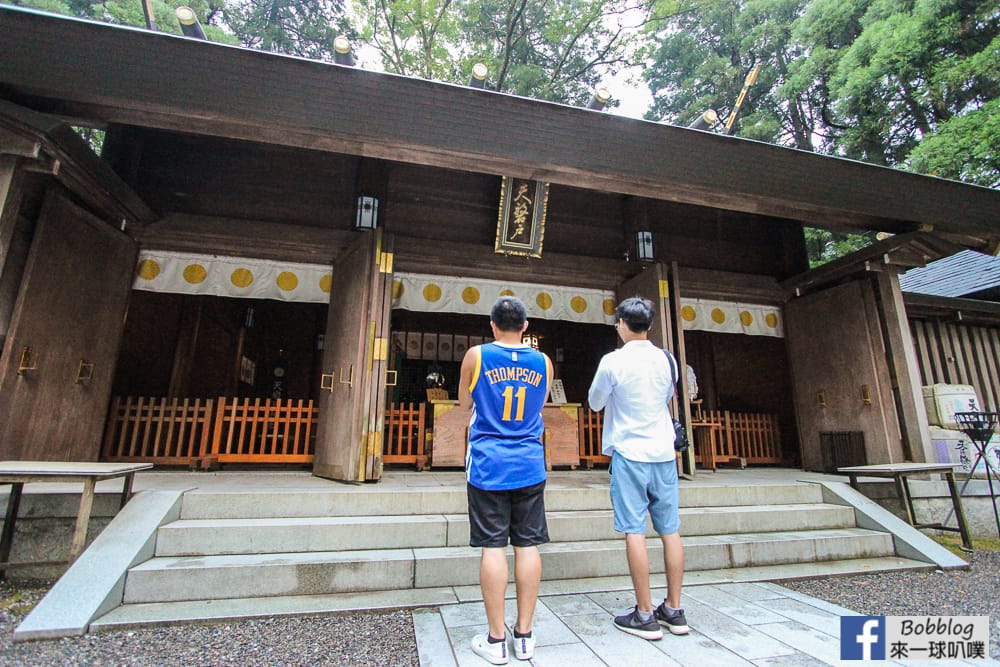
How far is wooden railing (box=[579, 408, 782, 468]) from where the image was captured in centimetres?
713

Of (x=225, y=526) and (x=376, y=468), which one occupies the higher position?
(x=376, y=468)

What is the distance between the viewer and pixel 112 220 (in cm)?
483

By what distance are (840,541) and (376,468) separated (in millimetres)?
4221

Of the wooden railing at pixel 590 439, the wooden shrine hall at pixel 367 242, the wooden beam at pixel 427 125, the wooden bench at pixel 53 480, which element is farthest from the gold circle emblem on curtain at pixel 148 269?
the wooden railing at pixel 590 439

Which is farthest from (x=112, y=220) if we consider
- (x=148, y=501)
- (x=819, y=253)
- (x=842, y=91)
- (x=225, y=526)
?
(x=819, y=253)

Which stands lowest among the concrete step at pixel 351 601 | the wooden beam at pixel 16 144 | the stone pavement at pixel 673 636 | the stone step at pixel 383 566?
the stone pavement at pixel 673 636

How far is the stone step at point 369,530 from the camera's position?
10.3 ft

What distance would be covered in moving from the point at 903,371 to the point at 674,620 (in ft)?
17.6

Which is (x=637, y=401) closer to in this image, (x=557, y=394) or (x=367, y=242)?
(x=367, y=242)

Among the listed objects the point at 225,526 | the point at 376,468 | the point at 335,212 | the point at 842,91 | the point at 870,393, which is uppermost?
the point at 842,91

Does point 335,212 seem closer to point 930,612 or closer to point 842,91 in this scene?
point 930,612

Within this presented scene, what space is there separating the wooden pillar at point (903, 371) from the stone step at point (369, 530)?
278 cm

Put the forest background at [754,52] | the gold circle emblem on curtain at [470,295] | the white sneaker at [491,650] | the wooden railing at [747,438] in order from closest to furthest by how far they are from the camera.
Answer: the white sneaker at [491,650], the gold circle emblem on curtain at [470,295], the wooden railing at [747,438], the forest background at [754,52]

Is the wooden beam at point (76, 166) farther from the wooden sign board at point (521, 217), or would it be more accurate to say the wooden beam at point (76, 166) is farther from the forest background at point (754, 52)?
the forest background at point (754, 52)
